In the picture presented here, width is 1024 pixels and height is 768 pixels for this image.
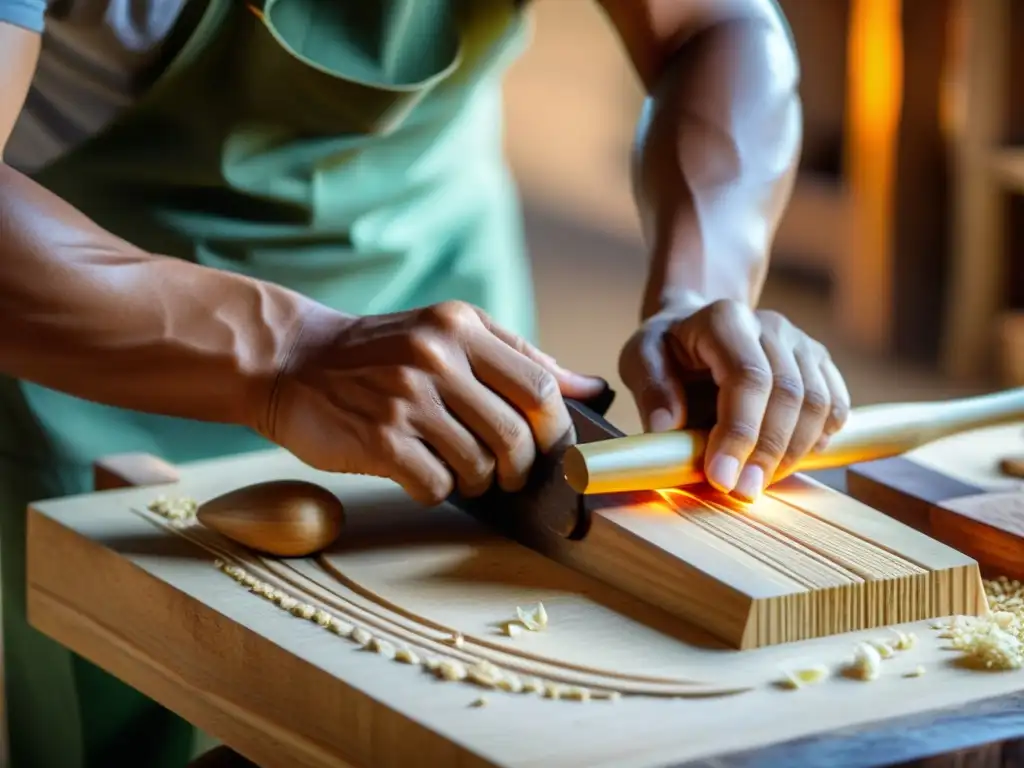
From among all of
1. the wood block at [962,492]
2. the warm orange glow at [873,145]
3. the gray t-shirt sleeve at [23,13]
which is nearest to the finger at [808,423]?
the wood block at [962,492]

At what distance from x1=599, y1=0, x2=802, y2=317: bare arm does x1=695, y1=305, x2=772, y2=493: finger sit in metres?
0.23

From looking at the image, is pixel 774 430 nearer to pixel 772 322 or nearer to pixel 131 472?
pixel 772 322

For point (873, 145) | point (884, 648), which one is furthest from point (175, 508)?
point (873, 145)

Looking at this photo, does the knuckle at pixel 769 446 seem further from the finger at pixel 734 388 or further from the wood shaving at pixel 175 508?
the wood shaving at pixel 175 508

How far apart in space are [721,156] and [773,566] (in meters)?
0.64

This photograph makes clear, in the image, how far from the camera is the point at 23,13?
127 centimetres

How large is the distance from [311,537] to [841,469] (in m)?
0.53

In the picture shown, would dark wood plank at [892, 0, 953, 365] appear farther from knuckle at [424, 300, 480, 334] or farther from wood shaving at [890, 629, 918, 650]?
wood shaving at [890, 629, 918, 650]

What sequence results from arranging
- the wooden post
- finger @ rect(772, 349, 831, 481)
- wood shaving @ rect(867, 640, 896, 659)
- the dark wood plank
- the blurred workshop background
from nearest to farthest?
wood shaving @ rect(867, 640, 896, 659) < finger @ rect(772, 349, 831, 481) < the wooden post < the blurred workshop background < the dark wood plank

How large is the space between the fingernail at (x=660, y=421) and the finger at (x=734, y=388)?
0.16ft

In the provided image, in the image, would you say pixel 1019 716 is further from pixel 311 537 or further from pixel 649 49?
pixel 649 49

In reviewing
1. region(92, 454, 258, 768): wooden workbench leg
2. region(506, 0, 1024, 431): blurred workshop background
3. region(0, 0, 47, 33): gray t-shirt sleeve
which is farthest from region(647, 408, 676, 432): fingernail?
region(506, 0, 1024, 431): blurred workshop background

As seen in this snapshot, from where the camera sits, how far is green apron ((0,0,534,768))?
63.7 inches

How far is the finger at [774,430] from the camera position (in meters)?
1.26
